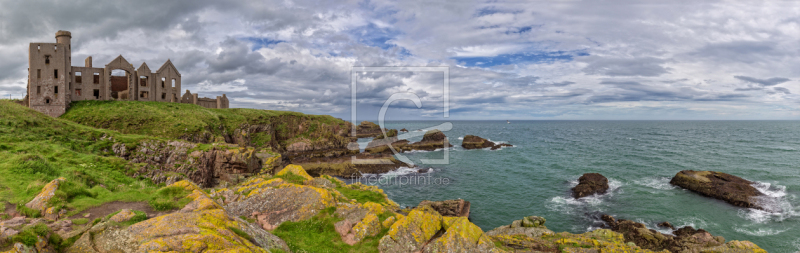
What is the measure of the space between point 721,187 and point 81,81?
3499 inches

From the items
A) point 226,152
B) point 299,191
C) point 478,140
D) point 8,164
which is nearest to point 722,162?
point 478,140

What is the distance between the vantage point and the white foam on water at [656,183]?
40031 mm

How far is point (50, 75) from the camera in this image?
141 feet

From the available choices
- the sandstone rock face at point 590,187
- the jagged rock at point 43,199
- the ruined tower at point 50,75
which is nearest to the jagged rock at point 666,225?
the sandstone rock face at point 590,187

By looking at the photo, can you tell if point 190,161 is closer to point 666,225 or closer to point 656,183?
point 666,225

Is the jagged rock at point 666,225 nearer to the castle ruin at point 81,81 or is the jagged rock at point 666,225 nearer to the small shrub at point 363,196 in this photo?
the small shrub at point 363,196

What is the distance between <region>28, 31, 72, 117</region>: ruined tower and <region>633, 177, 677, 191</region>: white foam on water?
265 feet

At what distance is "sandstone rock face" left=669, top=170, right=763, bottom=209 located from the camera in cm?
3322

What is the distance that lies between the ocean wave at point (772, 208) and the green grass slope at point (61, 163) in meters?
48.1

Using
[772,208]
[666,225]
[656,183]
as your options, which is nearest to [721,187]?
[772,208]

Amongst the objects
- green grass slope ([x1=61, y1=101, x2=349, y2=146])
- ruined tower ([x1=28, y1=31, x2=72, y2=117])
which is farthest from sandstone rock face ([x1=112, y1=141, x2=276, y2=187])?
ruined tower ([x1=28, y1=31, x2=72, y2=117])

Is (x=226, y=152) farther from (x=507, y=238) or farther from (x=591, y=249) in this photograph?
(x=591, y=249)

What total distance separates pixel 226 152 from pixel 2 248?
26104 mm

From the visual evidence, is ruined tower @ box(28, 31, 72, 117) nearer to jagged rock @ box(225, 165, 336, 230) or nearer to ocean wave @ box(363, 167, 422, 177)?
ocean wave @ box(363, 167, 422, 177)
